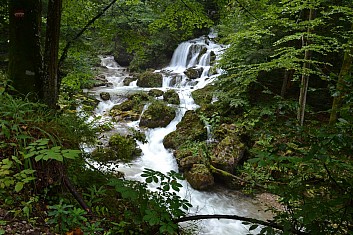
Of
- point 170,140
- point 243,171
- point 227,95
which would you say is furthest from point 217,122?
point 243,171

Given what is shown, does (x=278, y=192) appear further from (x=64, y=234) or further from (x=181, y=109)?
(x=181, y=109)

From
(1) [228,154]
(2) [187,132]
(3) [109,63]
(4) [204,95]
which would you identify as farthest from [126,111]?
(3) [109,63]

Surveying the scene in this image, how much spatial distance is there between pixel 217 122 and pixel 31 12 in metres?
7.55

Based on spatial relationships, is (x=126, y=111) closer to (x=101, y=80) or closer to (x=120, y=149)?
(x=120, y=149)

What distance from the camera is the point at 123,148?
6727 mm

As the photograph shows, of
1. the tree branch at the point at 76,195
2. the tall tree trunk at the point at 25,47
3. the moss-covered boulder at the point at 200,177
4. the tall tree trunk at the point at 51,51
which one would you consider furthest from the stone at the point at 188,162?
the tree branch at the point at 76,195

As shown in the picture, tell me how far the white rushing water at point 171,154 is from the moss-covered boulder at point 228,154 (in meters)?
0.77

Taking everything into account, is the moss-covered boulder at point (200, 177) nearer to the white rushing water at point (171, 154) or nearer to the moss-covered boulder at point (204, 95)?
the white rushing water at point (171, 154)

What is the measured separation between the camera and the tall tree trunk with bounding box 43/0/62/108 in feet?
10.1

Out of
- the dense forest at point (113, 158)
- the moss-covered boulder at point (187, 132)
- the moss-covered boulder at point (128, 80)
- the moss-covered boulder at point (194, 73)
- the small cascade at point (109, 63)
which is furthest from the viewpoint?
the small cascade at point (109, 63)

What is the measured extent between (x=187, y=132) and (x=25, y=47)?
7.05 metres

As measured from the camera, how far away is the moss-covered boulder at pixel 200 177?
6996 mm

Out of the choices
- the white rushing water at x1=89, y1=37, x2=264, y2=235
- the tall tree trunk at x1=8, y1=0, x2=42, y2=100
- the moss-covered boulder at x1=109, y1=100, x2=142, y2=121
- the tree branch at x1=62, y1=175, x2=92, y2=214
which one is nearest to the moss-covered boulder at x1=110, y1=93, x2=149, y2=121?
the moss-covered boulder at x1=109, y1=100, x2=142, y2=121

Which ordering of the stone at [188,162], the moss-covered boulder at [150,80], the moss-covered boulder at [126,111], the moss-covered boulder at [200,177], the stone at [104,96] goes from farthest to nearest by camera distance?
the moss-covered boulder at [150,80] → the stone at [104,96] → the moss-covered boulder at [126,111] → the stone at [188,162] → the moss-covered boulder at [200,177]
